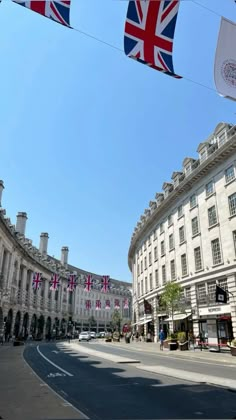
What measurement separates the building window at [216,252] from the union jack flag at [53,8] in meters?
28.0

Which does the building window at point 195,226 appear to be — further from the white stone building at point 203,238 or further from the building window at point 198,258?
the building window at point 198,258

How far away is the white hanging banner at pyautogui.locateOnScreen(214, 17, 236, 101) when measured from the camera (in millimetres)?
10641

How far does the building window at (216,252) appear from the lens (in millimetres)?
33562

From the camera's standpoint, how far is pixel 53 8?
30.2 feet

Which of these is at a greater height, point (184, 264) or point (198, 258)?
point (184, 264)

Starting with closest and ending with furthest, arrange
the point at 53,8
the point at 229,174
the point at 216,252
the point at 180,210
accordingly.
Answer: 1. the point at 53,8
2. the point at 229,174
3. the point at 216,252
4. the point at 180,210

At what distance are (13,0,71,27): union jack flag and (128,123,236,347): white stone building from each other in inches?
1006

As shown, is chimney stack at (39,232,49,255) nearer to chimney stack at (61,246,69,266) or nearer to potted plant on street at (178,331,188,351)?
chimney stack at (61,246,69,266)

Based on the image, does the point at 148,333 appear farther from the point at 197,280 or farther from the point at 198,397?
the point at 198,397

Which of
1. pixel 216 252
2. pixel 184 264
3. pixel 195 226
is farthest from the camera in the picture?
pixel 184 264

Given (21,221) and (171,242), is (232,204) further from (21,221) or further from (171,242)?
(21,221)

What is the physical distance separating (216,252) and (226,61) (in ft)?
83.8

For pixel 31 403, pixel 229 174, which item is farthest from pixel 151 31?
pixel 229 174

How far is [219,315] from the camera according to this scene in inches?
1270
